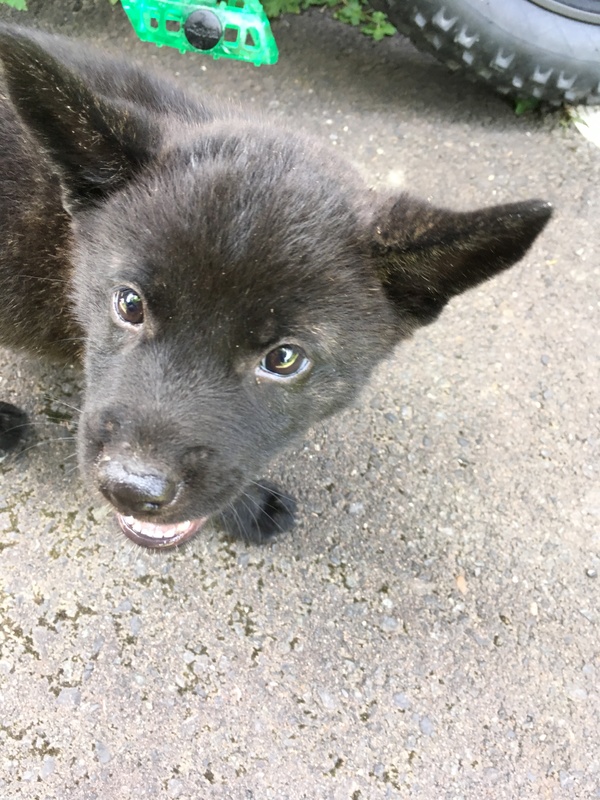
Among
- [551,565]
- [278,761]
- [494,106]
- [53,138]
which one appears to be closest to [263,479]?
[278,761]

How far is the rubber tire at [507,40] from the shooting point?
122 inches

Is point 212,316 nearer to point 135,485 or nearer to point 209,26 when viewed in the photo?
point 135,485

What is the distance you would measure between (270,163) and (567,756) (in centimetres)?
240

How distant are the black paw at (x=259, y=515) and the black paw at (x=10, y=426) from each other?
94 centimetres

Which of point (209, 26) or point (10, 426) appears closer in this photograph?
point (10, 426)

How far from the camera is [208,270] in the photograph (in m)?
1.57

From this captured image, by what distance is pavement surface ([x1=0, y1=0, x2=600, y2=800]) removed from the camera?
2352 millimetres

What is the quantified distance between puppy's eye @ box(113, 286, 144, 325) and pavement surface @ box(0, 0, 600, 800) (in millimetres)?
1179

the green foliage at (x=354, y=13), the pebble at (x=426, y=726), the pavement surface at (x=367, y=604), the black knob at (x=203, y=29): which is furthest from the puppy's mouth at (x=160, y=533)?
the green foliage at (x=354, y=13)

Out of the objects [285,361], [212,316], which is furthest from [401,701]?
[212,316]

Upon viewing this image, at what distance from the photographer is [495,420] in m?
3.02

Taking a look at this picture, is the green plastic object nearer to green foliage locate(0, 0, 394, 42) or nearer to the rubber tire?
green foliage locate(0, 0, 394, 42)

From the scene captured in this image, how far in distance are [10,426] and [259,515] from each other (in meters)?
1.12

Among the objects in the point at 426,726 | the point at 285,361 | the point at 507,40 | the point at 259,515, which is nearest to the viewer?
the point at 285,361
